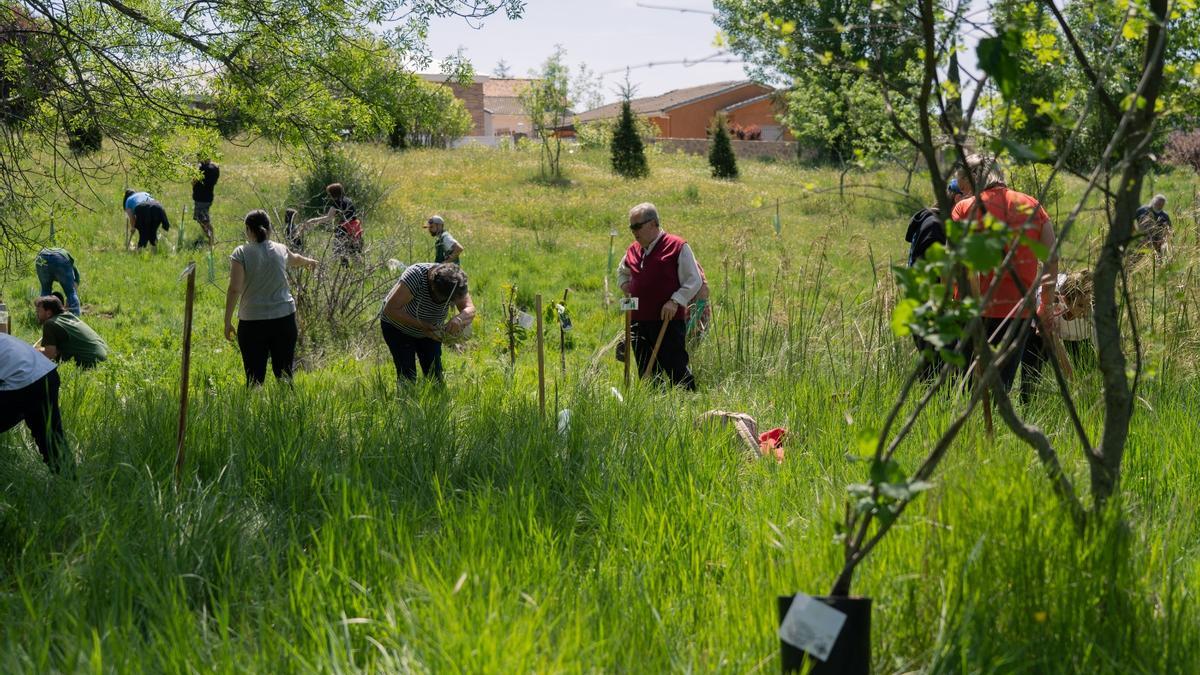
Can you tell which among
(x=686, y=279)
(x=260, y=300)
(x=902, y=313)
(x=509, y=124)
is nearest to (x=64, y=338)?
(x=260, y=300)

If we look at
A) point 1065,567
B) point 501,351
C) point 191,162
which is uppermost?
point 191,162

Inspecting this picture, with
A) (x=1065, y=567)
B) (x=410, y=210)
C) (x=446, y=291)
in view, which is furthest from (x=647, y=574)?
(x=410, y=210)

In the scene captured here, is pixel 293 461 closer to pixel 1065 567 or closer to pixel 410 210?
pixel 1065 567

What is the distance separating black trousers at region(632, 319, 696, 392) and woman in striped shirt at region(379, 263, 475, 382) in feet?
3.84

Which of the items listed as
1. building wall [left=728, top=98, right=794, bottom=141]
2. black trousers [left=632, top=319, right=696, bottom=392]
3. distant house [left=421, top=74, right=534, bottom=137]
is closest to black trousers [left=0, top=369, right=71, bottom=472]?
black trousers [left=632, top=319, right=696, bottom=392]

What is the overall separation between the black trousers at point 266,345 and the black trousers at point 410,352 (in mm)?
849

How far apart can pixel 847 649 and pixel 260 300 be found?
596 centimetres

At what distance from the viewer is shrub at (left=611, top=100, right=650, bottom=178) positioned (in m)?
33.2

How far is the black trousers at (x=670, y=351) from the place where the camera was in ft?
24.7

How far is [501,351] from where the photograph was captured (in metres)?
10.8

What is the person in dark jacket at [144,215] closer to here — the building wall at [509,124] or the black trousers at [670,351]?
the black trousers at [670,351]

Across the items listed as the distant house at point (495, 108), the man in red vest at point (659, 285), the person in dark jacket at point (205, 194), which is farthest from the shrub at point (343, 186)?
the distant house at point (495, 108)

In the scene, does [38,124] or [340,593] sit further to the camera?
[38,124]

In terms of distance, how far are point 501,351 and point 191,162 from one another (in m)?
3.42
